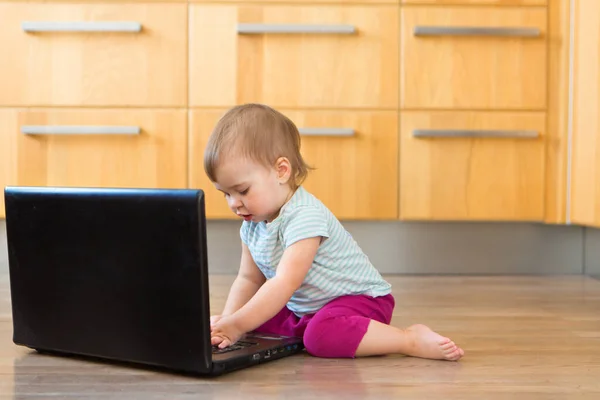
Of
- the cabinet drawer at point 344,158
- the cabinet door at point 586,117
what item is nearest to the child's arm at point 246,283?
the cabinet drawer at point 344,158

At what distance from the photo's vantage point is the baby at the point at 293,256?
1.25m

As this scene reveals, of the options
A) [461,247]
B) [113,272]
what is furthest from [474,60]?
[113,272]

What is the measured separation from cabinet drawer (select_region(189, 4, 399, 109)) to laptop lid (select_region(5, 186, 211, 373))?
1.08 metres

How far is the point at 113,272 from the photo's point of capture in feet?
3.72

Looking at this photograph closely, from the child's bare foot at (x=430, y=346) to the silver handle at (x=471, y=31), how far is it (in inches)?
44.4

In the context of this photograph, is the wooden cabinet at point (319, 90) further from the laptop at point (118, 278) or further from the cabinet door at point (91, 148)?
the laptop at point (118, 278)

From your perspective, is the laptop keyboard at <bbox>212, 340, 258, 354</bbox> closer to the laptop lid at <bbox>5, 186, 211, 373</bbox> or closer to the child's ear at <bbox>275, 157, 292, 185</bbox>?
the laptop lid at <bbox>5, 186, 211, 373</bbox>

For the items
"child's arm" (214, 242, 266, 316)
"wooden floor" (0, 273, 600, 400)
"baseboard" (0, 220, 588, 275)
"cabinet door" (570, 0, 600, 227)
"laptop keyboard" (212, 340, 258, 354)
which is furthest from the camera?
"baseboard" (0, 220, 588, 275)

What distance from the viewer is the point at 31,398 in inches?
41.0

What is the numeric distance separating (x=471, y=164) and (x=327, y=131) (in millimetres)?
390

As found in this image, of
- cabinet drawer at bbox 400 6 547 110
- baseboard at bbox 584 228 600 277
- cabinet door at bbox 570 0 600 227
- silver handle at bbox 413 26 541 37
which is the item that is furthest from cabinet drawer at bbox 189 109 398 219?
baseboard at bbox 584 228 600 277

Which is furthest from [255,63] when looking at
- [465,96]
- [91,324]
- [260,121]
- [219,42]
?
[91,324]

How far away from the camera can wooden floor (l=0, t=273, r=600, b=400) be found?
1065 millimetres

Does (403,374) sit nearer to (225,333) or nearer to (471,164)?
(225,333)
